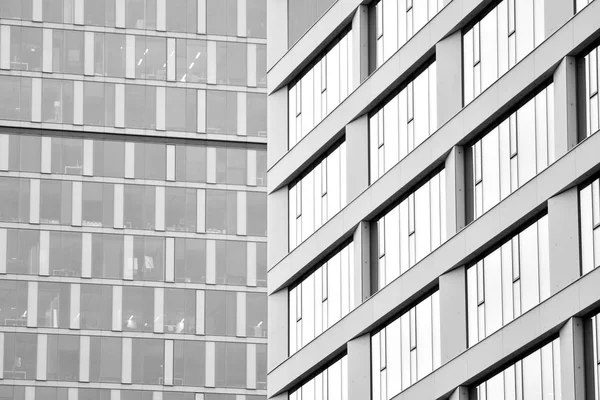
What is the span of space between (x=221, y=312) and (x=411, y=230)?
53470 millimetres

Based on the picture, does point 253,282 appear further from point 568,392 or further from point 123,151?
point 568,392

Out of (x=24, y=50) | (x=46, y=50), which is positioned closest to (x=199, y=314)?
(x=46, y=50)

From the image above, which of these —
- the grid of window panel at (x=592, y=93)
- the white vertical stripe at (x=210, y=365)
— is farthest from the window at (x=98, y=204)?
the grid of window panel at (x=592, y=93)

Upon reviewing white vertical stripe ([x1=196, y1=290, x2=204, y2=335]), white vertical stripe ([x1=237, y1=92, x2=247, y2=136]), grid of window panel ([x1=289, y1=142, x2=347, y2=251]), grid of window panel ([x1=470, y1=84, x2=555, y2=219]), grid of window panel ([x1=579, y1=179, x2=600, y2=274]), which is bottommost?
grid of window panel ([x1=579, y1=179, x2=600, y2=274])

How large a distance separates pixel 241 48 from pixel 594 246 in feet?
212

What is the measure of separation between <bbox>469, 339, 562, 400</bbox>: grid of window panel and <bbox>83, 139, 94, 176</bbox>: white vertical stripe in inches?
2380

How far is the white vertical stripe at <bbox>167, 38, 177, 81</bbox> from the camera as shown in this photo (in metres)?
98.2

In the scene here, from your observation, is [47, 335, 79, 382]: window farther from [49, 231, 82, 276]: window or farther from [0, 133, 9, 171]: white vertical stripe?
[0, 133, 9, 171]: white vertical stripe

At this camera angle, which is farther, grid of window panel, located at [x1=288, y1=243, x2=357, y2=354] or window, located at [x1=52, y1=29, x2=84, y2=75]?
window, located at [x1=52, y1=29, x2=84, y2=75]

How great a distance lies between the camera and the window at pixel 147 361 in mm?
94250

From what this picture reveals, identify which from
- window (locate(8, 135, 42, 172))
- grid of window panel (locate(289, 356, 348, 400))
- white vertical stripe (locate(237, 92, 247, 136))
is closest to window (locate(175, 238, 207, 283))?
white vertical stripe (locate(237, 92, 247, 136))

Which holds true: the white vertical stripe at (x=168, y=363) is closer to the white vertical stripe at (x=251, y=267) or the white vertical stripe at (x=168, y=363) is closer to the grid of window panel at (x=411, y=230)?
the white vertical stripe at (x=251, y=267)

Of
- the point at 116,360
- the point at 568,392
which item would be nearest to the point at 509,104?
the point at 568,392

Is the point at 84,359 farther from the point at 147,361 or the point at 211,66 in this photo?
the point at 211,66
